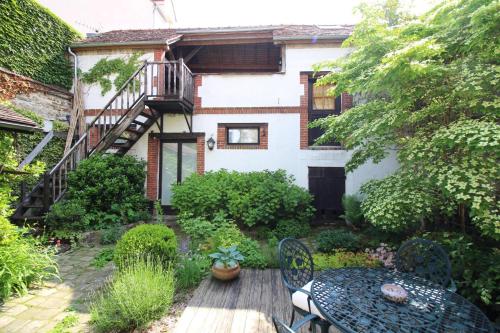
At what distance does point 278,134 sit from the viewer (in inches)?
303

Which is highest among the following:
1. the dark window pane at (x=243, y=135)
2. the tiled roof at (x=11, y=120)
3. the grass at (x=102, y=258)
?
the dark window pane at (x=243, y=135)

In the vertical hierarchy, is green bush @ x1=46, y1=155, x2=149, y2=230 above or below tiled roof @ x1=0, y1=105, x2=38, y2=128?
below

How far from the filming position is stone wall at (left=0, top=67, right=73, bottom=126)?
21.5 ft

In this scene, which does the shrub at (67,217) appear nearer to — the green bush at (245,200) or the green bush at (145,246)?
the green bush at (245,200)

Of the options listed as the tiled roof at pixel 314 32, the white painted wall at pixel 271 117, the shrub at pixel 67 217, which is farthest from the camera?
the white painted wall at pixel 271 117

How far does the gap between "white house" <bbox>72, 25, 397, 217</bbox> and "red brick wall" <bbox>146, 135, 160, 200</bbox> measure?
3 cm

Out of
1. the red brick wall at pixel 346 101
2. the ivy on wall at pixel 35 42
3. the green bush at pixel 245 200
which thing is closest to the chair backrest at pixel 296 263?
the green bush at pixel 245 200

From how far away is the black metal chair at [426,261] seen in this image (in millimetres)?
2473

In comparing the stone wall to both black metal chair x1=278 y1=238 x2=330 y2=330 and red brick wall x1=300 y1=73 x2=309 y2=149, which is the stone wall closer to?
red brick wall x1=300 y1=73 x2=309 y2=149

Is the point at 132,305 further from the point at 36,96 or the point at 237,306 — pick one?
the point at 36,96

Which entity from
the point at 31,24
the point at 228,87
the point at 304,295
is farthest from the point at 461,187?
the point at 31,24

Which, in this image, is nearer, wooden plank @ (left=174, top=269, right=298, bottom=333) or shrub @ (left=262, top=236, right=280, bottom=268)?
wooden plank @ (left=174, top=269, right=298, bottom=333)

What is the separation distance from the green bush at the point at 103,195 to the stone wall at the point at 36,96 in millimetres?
2601

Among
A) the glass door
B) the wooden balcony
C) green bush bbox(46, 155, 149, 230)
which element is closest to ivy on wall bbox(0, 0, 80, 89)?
the wooden balcony
